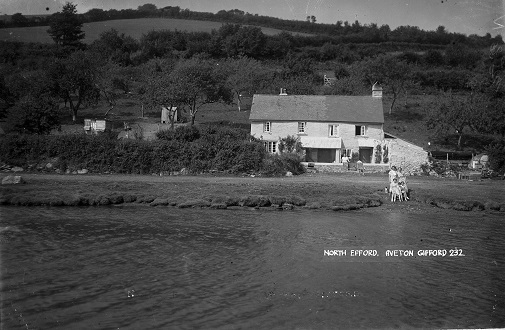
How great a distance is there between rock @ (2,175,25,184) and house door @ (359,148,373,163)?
17.1 meters

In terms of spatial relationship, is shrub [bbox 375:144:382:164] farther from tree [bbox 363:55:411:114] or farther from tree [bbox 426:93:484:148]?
tree [bbox 363:55:411:114]

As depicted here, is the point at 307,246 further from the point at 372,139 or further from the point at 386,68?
the point at 386,68

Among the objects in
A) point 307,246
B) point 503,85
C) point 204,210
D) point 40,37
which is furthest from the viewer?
point 503,85

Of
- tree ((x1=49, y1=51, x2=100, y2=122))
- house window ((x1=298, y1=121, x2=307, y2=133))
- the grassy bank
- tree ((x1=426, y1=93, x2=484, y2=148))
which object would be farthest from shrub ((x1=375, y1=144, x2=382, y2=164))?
tree ((x1=49, y1=51, x2=100, y2=122))

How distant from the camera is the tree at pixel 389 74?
38125 mm

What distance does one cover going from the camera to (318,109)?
28609mm

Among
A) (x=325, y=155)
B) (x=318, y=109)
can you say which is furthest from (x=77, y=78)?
(x=325, y=155)

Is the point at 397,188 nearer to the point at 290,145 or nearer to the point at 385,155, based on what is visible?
the point at 385,155

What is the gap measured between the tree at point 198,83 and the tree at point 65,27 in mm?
13501

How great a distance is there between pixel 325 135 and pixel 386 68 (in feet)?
44.6

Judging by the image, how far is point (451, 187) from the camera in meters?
18.5

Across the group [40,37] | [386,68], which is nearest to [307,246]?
[40,37]

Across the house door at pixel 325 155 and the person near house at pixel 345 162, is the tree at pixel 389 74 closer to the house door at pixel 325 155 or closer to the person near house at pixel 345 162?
the house door at pixel 325 155

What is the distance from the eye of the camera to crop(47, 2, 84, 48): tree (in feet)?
41.5
